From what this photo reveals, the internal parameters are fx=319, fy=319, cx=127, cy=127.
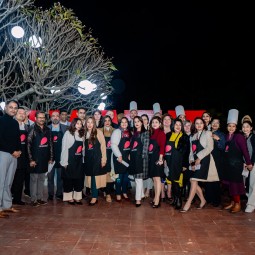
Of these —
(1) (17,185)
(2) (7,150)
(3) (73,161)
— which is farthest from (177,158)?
(1) (17,185)

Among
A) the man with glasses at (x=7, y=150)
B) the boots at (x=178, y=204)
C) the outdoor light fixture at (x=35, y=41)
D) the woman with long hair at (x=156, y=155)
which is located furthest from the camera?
the outdoor light fixture at (x=35, y=41)

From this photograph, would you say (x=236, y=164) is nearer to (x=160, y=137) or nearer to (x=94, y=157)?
(x=160, y=137)

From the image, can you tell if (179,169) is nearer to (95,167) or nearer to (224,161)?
(224,161)

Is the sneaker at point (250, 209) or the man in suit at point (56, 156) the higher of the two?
the man in suit at point (56, 156)

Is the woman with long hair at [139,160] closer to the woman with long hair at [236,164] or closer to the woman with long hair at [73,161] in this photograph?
the woman with long hair at [73,161]

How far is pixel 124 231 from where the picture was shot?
5.13m

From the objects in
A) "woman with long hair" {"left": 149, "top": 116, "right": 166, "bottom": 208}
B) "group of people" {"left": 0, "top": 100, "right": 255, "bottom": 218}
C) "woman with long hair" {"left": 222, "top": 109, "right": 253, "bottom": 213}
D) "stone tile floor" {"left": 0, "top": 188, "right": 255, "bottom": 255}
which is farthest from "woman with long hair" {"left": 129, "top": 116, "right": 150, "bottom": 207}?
"woman with long hair" {"left": 222, "top": 109, "right": 253, "bottom": 213}

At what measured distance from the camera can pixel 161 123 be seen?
24.0ft

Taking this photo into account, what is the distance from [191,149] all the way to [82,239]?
3085mm

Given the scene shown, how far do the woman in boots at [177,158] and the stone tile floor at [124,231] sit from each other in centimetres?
38

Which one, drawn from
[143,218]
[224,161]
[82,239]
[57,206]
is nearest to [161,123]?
[224,161]

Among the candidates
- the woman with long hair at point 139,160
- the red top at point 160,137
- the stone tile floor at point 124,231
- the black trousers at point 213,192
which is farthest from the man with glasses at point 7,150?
the black trousers at point 213,192

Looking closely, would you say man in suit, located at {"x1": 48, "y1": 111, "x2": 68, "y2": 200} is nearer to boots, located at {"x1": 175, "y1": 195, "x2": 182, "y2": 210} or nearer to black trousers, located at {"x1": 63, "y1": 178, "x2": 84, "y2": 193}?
black trousers, located at {"x1": 63, "y1": 178, "x2": 84, "y2": 193}

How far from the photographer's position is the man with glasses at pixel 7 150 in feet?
19.7
